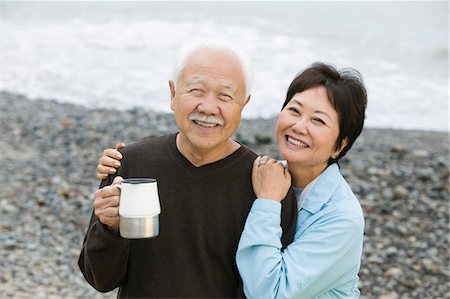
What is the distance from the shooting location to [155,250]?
2865mm

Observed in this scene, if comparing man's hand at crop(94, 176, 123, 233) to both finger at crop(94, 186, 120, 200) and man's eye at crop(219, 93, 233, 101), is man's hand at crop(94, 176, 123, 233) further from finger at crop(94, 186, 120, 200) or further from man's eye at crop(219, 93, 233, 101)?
man's eye at crop(219, 93, 233, 101)

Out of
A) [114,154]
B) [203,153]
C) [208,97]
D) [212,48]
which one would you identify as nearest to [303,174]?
[203,153]

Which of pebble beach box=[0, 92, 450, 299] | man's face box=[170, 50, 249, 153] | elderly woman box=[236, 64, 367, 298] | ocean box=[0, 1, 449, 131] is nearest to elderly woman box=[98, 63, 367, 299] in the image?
elderly woman box=[236, 64, 367, 298]

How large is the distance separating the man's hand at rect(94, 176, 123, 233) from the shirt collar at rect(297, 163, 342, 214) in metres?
0.81

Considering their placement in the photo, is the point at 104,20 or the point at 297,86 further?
the point at 104,20

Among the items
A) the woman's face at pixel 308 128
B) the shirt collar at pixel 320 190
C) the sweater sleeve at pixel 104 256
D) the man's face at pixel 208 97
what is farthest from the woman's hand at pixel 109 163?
the shirt collar at pixel 320 190

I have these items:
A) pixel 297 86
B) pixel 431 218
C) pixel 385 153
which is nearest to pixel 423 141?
pixel 385 153

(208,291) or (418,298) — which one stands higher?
(208,291)

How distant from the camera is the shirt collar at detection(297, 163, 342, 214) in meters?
2.88

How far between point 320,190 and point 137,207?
2.80ft

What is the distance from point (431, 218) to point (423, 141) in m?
3.62

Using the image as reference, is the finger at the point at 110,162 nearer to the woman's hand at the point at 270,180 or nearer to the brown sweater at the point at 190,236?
the brown sweater at the point at 190,236

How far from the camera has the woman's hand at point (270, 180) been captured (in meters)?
2.81

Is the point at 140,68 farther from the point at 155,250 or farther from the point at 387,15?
the point at 155,250
